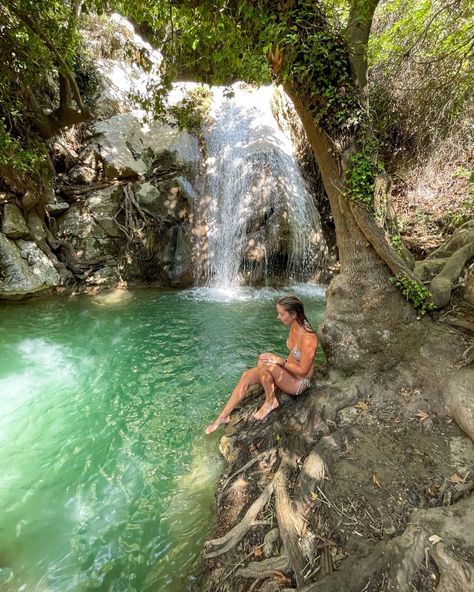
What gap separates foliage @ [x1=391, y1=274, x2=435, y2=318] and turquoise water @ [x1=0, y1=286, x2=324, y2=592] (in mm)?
2588

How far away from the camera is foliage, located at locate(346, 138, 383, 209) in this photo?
310 cm

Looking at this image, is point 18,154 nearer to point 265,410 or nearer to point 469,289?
point 265,410

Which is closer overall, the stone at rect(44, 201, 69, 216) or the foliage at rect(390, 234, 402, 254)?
the foliage at rect(390, 234, 402, 254)

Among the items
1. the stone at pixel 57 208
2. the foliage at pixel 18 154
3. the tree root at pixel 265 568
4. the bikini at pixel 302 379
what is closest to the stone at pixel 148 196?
the stone at pixel 57 208

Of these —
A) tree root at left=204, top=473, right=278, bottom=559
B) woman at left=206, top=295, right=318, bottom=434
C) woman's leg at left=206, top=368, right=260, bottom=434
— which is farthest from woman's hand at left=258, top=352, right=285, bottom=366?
tree root at left=204, top=473, right=278, bottom=559

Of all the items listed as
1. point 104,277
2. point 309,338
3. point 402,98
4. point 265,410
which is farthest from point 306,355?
point 402,98

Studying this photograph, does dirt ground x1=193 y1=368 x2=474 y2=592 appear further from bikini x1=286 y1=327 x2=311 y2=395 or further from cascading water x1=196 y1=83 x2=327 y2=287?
cascading water x1=196 y1=83 x2=327 y2=287

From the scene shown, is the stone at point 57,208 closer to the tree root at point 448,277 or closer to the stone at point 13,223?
the stone at point 13,223

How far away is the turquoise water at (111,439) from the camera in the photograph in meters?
2.29

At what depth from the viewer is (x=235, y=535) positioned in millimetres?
2145

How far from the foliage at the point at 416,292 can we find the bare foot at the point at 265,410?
177cm

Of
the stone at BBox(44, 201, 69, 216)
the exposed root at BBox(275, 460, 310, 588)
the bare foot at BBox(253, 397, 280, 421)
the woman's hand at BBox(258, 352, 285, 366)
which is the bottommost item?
the exposed root at BBox(275, 460, 310, 588)

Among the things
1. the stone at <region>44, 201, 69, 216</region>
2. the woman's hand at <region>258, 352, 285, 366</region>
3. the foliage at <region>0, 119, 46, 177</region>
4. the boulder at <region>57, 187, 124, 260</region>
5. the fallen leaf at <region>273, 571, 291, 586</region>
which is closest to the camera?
the fallen leaf at <region>273, 571, 291, 586</region>

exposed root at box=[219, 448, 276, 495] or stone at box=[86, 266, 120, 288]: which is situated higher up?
stone at box=[86, 266, 120, 288]
